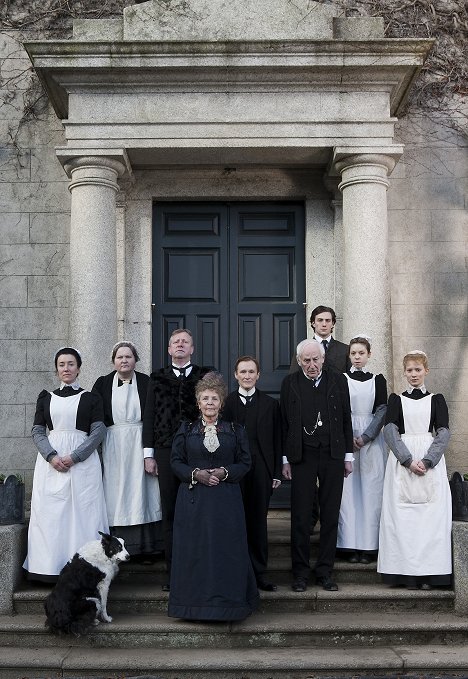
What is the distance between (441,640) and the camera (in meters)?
5.62

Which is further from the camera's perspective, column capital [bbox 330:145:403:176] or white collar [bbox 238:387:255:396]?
column capital [bbox 330:145:403:176]

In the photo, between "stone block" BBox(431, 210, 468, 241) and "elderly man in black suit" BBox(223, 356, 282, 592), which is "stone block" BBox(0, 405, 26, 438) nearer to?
"elderly man in black suit" BBox(223, 356, 282, 592)

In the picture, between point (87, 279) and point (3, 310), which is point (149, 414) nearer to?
point (87, 279)

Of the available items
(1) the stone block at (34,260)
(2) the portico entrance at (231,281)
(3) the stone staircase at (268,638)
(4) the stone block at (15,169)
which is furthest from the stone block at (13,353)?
(3) the stone staircase at (268,638)

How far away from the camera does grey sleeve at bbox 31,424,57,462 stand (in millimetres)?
5996

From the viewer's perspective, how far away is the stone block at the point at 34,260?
27.3ft

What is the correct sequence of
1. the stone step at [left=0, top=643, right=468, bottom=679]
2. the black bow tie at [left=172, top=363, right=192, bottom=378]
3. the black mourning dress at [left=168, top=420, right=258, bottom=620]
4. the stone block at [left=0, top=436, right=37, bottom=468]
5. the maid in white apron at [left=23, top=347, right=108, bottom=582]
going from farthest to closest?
→ the stone block at [left=0, top=436, right=37, bottom=468]
the black bow tie at [left=172, top=363, right=192, bottom=378]
the maid in white apron at [left=23, top=347, right=108, bottom=582]
the black mourning dress at [left=168, top=420, right=258, bottom=620]
the stone step at [left=0, top=643, right=468, bottom=679]

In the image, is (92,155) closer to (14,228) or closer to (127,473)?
(14,228)

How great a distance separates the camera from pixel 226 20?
7523mm

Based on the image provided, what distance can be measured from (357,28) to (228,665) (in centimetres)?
509

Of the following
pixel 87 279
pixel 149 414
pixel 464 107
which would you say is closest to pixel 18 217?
pixel 87 279

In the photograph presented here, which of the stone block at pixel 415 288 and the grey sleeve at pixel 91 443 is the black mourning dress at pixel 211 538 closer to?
the grey sleeve at pixel 91 443

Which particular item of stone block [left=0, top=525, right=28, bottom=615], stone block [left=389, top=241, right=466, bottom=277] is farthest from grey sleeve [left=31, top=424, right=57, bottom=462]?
stone block [left=389, top=241, right=466, bottom=277]

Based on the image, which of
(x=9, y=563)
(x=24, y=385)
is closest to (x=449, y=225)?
(x=24, y=385)
